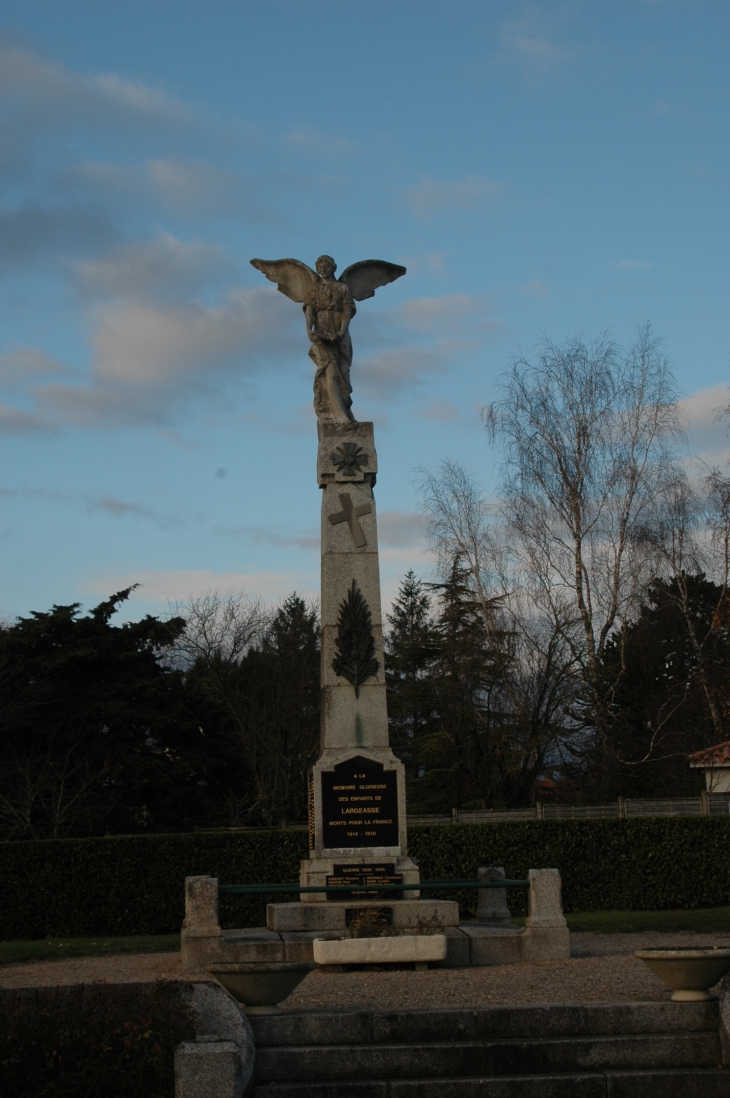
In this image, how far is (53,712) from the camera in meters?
31.2

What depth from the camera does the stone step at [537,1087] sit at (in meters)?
7.00

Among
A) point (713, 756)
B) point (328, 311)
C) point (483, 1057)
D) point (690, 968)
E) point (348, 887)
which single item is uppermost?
point (328, 311)

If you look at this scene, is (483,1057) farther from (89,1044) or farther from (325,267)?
(325,267)

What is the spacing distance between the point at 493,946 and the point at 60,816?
717 inches

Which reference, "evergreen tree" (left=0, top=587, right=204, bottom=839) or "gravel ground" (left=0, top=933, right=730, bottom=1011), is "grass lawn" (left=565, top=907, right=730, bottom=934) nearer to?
"gravel ground" (left=0, top=933, right=730, bottom=1011)

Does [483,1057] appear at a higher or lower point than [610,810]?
lower

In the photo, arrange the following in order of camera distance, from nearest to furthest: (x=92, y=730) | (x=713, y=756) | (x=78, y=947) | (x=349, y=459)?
(x=349, y=459) < (x=78, y=947) < (x=713, y=756) < (x=92, y=730)

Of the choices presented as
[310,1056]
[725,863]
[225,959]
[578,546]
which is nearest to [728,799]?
[725,863]

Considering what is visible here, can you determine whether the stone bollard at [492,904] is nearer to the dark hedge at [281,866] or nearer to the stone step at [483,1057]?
the dark hedge at [281,866]

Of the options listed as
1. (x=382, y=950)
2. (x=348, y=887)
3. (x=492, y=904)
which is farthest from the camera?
(x=492, y=904)

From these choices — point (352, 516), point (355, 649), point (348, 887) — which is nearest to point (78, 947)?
point (348, 887)

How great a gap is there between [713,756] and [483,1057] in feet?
79.9

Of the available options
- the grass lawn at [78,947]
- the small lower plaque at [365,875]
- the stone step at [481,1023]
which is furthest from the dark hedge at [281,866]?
the stone step at [481,1023]

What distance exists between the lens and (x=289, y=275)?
16031mm
